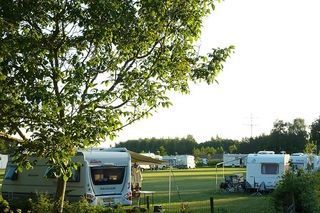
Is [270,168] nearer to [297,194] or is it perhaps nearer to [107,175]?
[107,175]

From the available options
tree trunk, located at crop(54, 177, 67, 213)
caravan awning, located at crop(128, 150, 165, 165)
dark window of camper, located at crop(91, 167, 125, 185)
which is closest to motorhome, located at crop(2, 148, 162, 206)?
dark window of camper, located at crop(91, 167, 125, 185)

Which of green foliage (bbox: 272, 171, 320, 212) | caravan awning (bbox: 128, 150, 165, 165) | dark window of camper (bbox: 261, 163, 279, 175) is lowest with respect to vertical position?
green foliage (bbox: 272, 171, 320, 212)

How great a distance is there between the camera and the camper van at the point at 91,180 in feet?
66.2

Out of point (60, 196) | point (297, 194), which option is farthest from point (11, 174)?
point (60, 196)

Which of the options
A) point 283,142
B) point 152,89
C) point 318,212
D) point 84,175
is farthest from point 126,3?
point 283,142

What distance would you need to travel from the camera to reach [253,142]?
380 ft

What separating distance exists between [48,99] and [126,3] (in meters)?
1.68

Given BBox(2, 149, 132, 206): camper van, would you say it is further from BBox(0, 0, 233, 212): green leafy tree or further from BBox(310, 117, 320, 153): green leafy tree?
BBox(310, 117, 320, 153): green leafy tree

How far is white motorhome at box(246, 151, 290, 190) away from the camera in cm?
3309

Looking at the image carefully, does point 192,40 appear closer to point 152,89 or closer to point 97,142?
point 152,89

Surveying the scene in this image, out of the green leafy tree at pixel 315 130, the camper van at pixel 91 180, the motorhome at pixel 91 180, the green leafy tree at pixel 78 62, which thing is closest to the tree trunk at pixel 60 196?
the green leafy tree at pixel 78 62

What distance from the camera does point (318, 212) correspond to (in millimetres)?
14328

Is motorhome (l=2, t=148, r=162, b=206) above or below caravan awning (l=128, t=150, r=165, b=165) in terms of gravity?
below

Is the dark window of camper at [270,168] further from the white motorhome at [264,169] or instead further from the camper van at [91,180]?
the camper van at [91,180]
